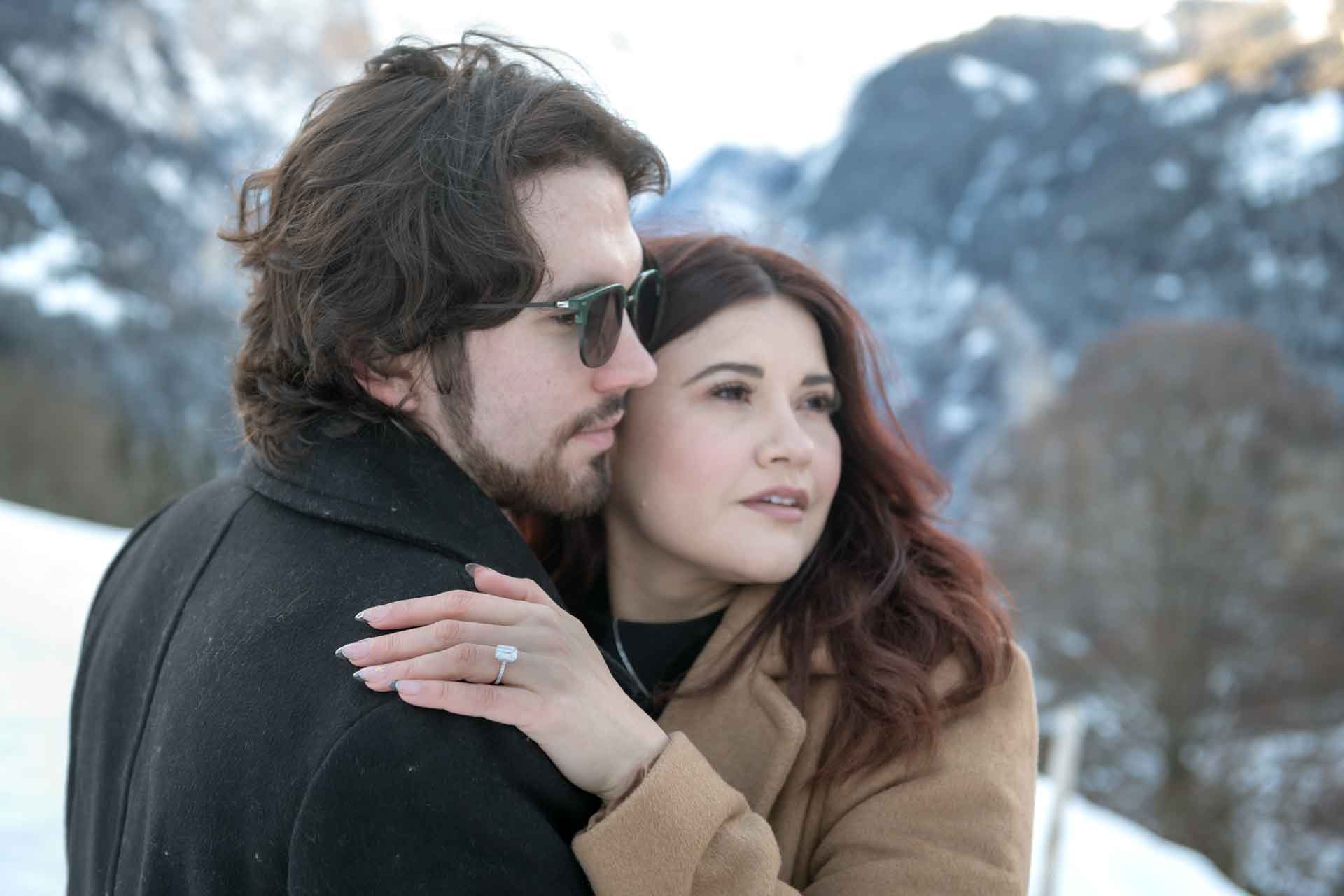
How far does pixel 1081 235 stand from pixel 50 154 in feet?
127

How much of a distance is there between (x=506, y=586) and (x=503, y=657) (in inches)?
5.7

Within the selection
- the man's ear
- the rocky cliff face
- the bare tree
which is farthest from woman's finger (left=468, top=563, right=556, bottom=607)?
the rocky cliff face

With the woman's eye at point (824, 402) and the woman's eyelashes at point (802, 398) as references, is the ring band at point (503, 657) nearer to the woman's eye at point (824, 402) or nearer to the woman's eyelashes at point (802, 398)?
the woman's eyelashes at point (802, 398)

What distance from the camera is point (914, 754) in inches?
71.2

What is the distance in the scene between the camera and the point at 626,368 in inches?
77.2

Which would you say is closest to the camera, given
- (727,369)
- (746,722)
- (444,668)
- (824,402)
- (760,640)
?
(444,668)

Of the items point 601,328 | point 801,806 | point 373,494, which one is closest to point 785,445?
point 601,328

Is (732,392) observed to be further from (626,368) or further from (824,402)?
(626,368)

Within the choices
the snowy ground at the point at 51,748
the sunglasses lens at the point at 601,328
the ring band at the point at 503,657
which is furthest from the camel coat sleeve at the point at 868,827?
the snowy ground at the point at 51,748

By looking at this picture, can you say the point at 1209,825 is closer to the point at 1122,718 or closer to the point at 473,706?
the point at 1122,718

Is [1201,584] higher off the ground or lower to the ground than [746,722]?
lower

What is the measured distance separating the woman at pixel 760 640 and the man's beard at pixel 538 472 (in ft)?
0.83

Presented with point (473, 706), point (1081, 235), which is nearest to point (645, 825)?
point (473, 706)

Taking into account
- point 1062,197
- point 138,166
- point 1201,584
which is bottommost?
point 1062,197
